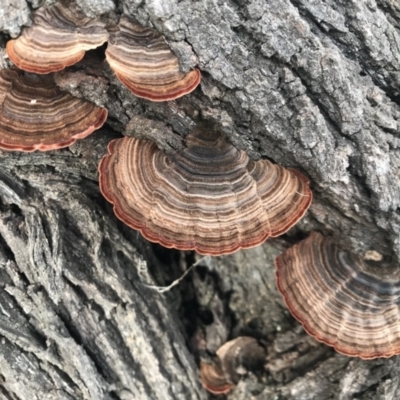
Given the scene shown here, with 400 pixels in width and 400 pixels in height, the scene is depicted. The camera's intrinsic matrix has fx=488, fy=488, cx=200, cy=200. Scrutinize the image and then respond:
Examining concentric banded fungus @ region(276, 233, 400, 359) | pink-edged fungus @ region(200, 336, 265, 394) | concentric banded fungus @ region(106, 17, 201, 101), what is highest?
concentric banded fungus @ region(106, 17, 201, 101)

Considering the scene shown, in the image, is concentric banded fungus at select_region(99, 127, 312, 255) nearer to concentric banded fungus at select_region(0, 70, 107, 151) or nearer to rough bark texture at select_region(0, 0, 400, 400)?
rough bark texture at select_region(0, 0, 400, 400)

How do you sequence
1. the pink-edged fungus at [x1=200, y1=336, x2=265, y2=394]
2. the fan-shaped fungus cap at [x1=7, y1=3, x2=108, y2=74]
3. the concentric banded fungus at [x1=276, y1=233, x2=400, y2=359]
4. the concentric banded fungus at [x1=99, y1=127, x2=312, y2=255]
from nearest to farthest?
the fan-shaped fungus cap at [x1=7, y1=3, x2=108, y2=74] → the concentric banded fungus at [x1=99, y1=127, x2=312, y2=255] → the concentric banded fungus at [x1=276, y1=233, x2=400, y2=359] → the pink-edged fungus at [x1=200, y1=336, x2=265, y2=394]

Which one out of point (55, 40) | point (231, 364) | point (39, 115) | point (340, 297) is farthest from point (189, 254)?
point (55, 40)

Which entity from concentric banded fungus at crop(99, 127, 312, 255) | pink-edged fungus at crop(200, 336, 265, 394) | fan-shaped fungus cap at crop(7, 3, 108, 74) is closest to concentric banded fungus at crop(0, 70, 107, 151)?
concentric banded fungus at crop(99, 127, 312, 255)

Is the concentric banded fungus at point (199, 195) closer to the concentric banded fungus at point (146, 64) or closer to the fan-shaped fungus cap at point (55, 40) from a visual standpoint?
the concentric banded fungus at point (146, 64)

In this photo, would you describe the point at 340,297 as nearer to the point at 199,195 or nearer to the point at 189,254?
the point at 199,195

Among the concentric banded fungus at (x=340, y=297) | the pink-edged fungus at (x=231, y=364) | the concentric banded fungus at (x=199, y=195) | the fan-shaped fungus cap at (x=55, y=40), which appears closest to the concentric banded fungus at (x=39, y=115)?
the concentric banded fungus at (x=199, y=195)
